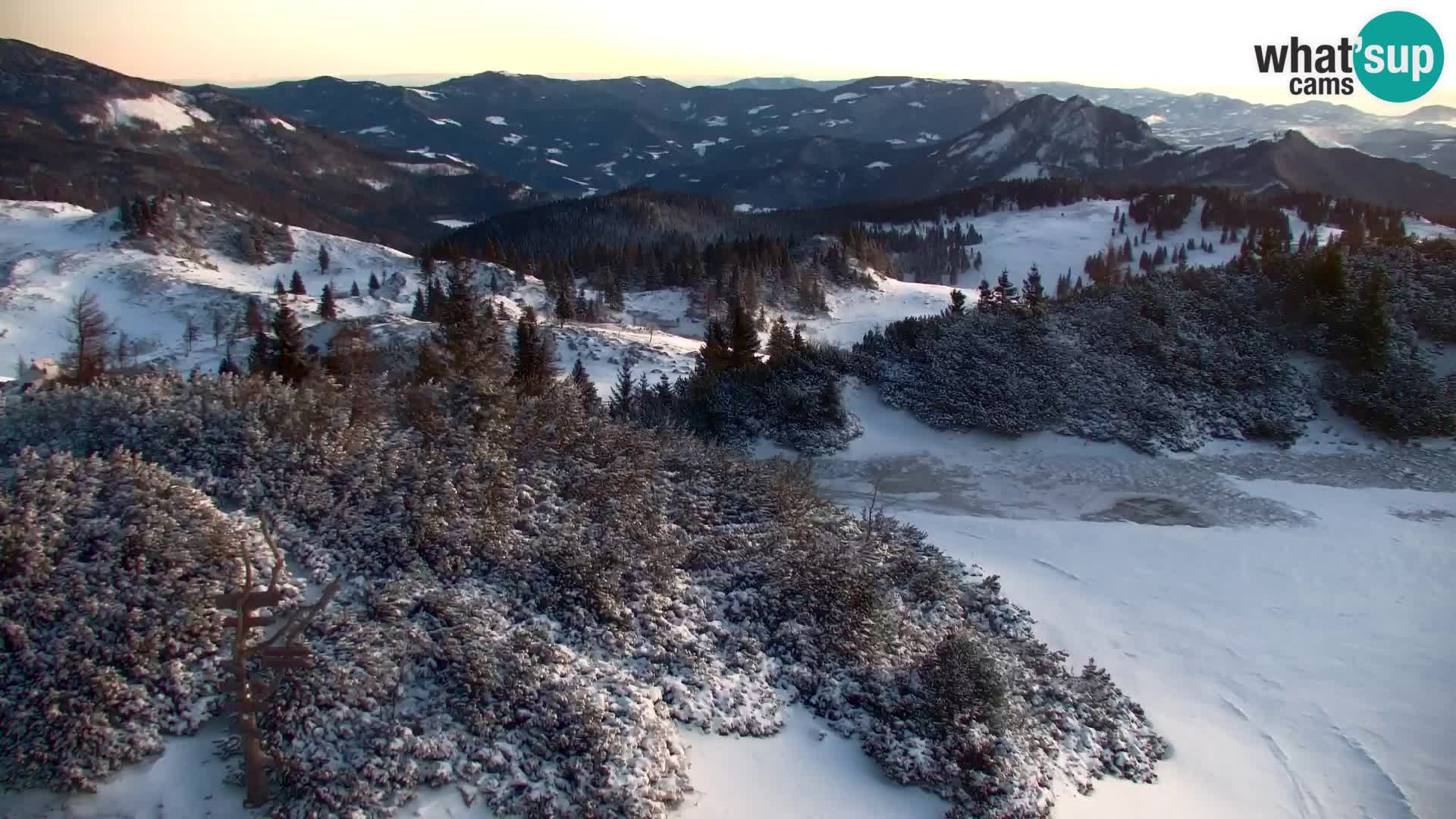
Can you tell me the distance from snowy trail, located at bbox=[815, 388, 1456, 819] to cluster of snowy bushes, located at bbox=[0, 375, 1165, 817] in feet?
4.25

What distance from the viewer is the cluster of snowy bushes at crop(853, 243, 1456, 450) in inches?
1092

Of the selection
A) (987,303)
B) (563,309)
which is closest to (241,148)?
(563,309)

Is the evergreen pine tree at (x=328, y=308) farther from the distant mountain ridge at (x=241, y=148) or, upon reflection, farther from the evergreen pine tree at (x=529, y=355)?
the distant mountain ridge at (x=241, y=148)

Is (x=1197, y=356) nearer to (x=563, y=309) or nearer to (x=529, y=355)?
(x=529, y=355)

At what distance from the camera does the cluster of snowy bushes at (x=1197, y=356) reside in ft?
91.0

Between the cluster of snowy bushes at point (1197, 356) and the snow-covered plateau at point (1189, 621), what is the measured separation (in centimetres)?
93

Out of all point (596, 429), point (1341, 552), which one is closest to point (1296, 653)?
point (1341, 552)

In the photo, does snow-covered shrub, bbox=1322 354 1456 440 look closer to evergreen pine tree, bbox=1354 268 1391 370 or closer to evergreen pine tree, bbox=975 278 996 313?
evergreen pine tree, bbox=1354 268 1391 370

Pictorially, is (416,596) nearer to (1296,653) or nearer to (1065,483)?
(1296,653)

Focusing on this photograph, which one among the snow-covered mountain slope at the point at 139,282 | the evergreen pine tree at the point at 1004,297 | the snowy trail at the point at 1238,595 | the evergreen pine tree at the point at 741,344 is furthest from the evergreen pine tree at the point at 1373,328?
the snow-covered mountain slope at the point at 139,282

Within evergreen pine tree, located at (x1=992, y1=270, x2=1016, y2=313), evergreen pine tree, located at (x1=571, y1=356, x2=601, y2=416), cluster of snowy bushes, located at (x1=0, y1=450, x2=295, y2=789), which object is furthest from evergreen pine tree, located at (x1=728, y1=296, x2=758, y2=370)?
cluster of snowy bushes, located at (x1=0, y1=450, x2=295, y2=789)

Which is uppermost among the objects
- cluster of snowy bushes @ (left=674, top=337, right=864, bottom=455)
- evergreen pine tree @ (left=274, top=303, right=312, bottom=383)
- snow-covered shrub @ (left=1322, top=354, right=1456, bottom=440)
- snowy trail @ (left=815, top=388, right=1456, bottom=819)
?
evergreen pine tree @ (left=274, top=303, right=312, bottom=383)

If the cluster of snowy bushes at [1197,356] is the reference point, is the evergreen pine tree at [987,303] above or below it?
above

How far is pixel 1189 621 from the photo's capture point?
15.8 metres
